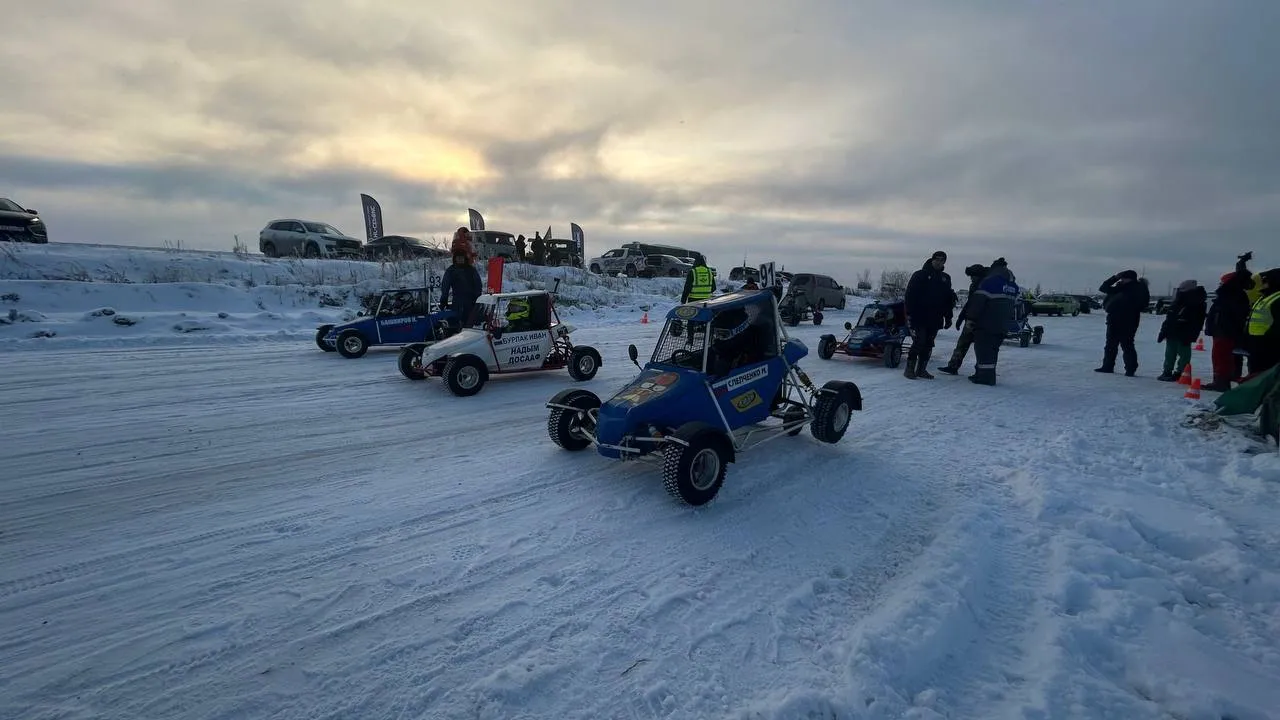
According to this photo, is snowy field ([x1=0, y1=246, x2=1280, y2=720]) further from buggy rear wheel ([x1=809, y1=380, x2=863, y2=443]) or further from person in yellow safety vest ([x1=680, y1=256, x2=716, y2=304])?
person in yellow safety vest ([x1=680, y1=256, x2=716, y2=304])

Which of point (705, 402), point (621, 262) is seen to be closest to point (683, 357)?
point (705, 402)

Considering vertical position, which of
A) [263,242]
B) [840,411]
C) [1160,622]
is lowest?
[1160,622]

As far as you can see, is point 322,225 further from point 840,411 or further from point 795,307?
point 840,411

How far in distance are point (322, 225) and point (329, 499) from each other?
21930 millimetres

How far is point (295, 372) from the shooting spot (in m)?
9.41

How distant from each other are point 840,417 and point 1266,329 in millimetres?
5449

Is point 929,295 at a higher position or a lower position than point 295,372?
higher

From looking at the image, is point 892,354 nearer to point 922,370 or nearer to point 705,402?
point 922,370

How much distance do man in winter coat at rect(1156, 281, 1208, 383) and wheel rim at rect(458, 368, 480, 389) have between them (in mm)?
11809

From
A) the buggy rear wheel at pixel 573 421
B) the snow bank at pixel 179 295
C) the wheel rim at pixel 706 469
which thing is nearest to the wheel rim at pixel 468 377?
the buggy rear wheel at pixel 573 421

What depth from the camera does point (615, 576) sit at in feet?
11.6

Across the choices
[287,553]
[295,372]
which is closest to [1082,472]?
[287,553]

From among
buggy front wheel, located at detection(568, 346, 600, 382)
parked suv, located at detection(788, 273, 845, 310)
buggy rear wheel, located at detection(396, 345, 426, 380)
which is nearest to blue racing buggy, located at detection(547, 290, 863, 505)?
buggy front wheel, located at detection(568, 346, 600, 382)

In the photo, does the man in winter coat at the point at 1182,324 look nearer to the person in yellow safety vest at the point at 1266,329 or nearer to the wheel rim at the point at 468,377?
→ the person in yellow safety vest at the point at 1266,329
